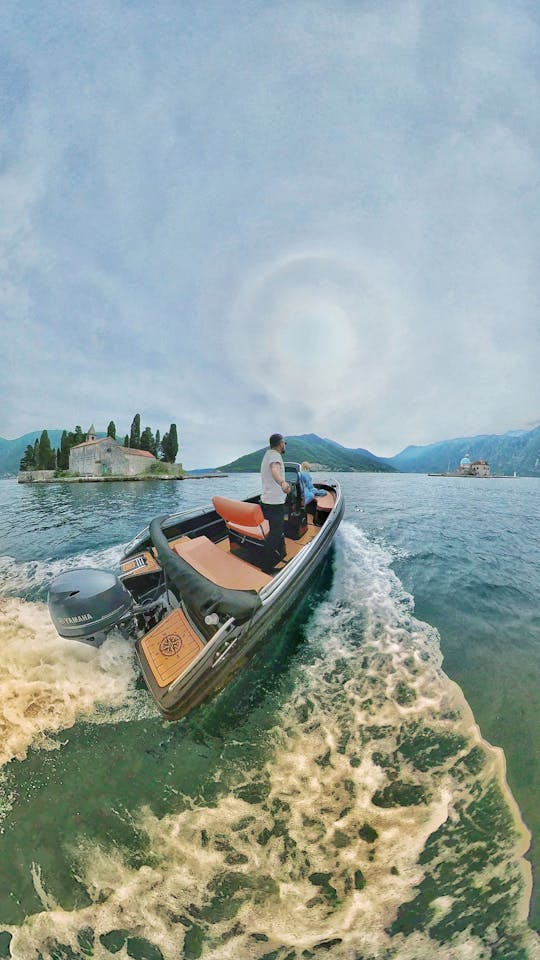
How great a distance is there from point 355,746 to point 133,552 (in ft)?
14.9

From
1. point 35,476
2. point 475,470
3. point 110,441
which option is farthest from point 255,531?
point 475,470

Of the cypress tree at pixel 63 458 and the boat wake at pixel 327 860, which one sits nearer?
the boat wake at pixel 327 860

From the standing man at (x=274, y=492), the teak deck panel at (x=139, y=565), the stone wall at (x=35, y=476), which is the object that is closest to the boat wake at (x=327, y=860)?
the teak deck panel at (x=139, y=565)

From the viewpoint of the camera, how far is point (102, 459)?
5766cm

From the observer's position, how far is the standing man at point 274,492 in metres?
5.04

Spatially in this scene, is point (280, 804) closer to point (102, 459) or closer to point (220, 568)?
point (220, 568)

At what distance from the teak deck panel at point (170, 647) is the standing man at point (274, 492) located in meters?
1.99

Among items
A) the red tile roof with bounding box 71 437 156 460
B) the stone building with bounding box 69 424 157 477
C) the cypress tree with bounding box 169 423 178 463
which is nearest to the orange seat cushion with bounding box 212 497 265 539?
the stone building with bounding box 69 424 157 477

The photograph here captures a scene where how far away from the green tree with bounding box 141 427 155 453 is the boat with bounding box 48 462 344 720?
69.2 m

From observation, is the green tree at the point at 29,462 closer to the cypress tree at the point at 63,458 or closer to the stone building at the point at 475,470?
the cypress tree at the point at 63,458

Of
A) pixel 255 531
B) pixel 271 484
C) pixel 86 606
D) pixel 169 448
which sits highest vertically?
pixel 169 448

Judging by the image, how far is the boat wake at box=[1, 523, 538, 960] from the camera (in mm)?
1919

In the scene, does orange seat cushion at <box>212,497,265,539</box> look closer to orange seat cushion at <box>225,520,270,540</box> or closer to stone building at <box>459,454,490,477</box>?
orange seat cushion at <box>225,520,270,540</box>

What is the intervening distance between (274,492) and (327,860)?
12.8 ft
